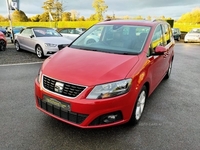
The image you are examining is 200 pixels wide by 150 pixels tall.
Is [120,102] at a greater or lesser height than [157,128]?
greater

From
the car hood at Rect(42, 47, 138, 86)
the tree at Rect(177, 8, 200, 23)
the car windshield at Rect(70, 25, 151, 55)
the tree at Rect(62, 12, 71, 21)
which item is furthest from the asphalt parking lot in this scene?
the tree at Rect(62, 12, 71, 21)

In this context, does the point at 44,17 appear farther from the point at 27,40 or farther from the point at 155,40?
the point at 155,40

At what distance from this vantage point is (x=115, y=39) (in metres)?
3.80

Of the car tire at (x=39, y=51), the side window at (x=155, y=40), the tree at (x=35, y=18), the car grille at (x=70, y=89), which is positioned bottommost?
the car tire at (x=39, y=51)

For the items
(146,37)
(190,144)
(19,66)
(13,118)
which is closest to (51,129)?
(13,118)

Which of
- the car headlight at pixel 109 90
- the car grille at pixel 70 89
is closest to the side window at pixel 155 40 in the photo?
the car headlight at pixel 109 90

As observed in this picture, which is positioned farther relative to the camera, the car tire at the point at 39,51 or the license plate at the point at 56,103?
the car tire at the point at 39,51

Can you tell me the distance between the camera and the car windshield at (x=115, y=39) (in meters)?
3.50

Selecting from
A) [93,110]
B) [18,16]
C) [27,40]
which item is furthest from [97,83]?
[18,16]

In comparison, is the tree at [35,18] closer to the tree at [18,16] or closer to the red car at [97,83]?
the tree at [18,16]

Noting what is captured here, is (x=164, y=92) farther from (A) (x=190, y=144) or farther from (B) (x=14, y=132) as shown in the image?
(B) (x=14, y=132)

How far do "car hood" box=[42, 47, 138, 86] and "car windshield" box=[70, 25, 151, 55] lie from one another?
0.27 m

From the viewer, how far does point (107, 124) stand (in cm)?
273

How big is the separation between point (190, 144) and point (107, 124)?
4.21 feet
